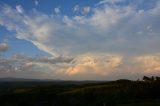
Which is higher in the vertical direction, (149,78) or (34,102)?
(149,78)

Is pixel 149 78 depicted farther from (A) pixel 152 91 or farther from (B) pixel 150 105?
(B) pixel 150 105

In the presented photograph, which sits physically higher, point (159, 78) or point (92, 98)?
point (159, 78)

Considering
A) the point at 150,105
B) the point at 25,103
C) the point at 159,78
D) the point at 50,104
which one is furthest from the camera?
the point at 159,78

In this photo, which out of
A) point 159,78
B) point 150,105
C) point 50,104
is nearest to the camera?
point 150,105

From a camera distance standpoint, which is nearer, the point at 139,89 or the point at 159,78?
the point at 139,89

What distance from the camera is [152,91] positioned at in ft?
373

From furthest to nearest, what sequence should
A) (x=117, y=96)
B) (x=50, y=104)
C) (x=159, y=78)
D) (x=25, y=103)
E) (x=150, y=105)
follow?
(x=159, y=78), (x=117, y=96), (x=25, y=103), (x=50, y=104), (x=150, y=105)

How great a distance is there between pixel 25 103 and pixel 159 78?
69362 mm

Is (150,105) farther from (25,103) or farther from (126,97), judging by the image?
(25,103)

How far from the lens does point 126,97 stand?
108750 mm

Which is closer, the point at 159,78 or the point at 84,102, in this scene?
the point at 84,102

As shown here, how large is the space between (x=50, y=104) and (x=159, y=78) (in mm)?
65809

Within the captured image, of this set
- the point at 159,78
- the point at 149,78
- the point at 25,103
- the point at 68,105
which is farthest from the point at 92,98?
the point at 149,78

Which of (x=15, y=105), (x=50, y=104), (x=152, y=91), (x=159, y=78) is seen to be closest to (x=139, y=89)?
(x=152, y=91)
